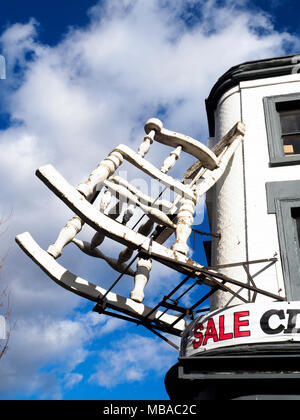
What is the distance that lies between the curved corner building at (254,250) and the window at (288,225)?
0.02 m

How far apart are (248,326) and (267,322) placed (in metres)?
0.32

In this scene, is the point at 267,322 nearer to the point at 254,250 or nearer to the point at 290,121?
the point at 254,250

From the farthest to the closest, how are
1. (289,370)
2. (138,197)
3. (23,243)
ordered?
(138,197) → (23,243) → (289,370)

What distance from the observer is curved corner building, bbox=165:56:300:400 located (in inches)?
300

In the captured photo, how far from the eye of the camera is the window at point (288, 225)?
9.68m

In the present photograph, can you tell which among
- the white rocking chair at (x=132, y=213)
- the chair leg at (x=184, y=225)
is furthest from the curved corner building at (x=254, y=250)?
the chair leg at (x=184, y=225)

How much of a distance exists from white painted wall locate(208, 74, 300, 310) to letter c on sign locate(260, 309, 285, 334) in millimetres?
1850

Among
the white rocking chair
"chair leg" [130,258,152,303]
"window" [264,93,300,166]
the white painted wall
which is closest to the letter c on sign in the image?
the white rocking chair

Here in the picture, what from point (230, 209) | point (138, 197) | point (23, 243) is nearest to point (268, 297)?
point (230, 209)

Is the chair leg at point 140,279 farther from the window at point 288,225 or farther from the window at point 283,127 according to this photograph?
the window at point 283,127

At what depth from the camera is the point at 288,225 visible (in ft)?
34.5

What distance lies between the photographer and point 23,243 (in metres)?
9.13

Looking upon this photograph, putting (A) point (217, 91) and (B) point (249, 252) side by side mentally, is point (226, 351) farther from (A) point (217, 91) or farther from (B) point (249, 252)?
(A) point (217, 91)
